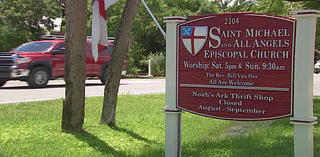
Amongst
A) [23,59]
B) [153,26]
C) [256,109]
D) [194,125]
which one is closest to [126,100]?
[194,125]

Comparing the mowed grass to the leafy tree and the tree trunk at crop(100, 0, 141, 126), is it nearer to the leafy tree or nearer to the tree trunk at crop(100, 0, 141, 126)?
the tree trunk at crop(100, 0, 141, 126)

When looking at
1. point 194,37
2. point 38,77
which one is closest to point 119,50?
point 194,37

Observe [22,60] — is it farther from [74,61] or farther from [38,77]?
[74,61]

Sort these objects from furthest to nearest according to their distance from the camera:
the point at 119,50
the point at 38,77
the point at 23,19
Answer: the point at 23,19 < the point at 38,77 < the point at 119,50

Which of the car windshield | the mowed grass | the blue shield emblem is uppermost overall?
the car windshield

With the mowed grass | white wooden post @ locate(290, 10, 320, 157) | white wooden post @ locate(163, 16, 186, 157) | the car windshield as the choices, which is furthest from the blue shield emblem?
the car windshield

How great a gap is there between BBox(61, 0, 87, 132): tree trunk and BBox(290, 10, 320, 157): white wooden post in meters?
3.68

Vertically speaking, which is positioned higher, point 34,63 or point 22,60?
point 22,60

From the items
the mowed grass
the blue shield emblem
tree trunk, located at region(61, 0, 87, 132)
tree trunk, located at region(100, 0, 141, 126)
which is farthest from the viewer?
tree trunk, located at region(100, 0, 141, 126)

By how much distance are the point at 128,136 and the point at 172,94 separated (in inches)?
98.4

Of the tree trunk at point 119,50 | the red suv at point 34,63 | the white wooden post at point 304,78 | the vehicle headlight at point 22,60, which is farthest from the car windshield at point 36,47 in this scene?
the white wooden post at point 304,78

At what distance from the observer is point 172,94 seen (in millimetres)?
5137

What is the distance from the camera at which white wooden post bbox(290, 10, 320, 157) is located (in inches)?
169

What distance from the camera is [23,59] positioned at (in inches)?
590
